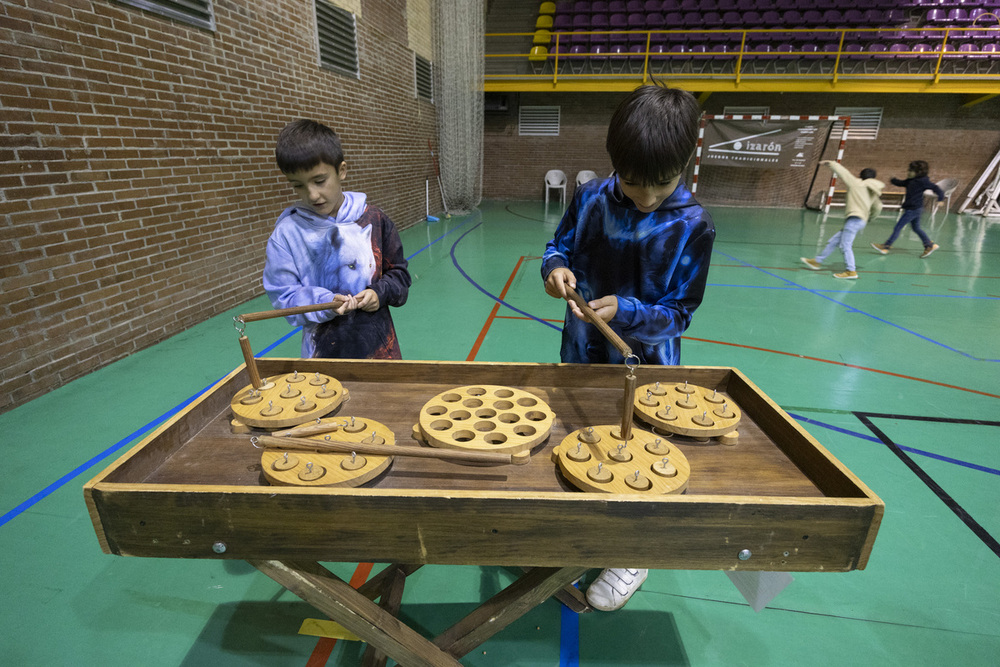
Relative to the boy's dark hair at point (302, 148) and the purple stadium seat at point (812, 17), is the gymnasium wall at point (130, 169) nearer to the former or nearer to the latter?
the boy's dark hair at point (302, 148)

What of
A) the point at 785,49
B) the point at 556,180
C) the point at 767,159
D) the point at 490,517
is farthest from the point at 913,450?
the point at 785,49

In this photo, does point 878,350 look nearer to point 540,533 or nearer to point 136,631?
point 540,533

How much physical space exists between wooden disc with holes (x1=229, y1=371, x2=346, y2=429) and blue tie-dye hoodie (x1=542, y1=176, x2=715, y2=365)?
71cm

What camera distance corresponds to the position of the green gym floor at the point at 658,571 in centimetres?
147

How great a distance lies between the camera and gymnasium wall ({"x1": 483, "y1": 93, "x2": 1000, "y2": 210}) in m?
11.1

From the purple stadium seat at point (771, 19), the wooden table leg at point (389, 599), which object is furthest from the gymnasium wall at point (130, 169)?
the purple stadium seat at point (771, 19)

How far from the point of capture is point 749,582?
1.02 m

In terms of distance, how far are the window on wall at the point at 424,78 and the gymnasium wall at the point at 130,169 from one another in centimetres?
352

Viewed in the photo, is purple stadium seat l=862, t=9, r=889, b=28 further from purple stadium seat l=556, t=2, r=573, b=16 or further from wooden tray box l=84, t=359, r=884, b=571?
wooden tray box l=84, t=359, r=884, b=571

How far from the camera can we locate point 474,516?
83cm

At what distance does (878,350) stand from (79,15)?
5.88 meters

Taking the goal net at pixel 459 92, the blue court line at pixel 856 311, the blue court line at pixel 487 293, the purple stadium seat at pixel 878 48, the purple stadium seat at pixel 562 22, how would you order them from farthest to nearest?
the purple stadium seat at pixel 562 22 → the purple stadium seat at pixel 878 48 → the goal net at pixel 459 92 → the blue court line at pixel 487 293 → the blue court line at pixel 856 311

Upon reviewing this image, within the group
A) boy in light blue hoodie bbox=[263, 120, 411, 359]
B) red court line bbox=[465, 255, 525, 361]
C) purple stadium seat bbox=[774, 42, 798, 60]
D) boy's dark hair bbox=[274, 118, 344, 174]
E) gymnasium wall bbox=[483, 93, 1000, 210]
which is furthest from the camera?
gymnasium wall bbox=[483, 93, 1000, 210]

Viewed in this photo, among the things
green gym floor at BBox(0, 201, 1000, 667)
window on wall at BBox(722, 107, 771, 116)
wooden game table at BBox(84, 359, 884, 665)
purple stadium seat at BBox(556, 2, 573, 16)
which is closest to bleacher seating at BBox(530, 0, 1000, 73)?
purple stadium seat at BBox(556, 2, 573, 16)
